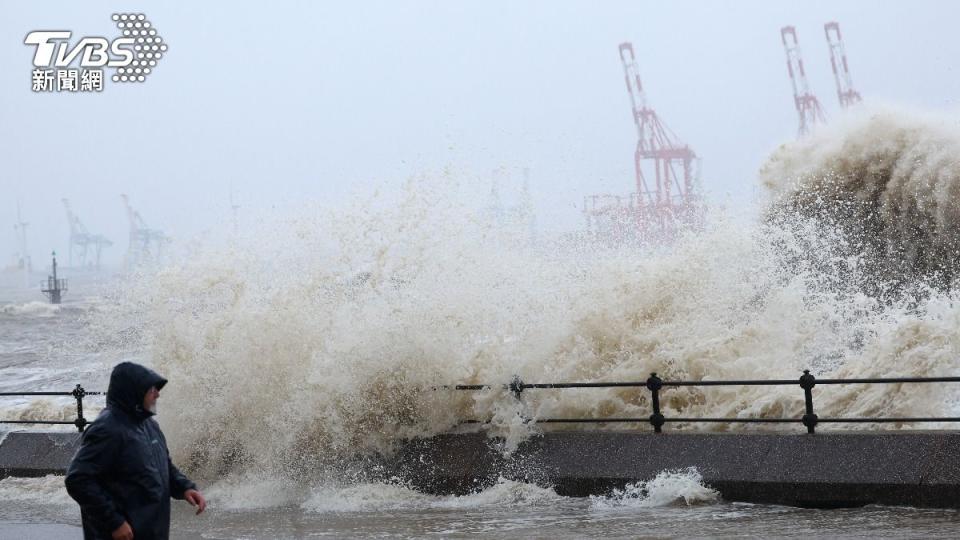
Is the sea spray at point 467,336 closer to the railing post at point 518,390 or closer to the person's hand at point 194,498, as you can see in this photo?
the railing post at point 518,390

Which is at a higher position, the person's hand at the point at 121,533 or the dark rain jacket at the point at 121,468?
the dark rain jacket at the point at 121,468

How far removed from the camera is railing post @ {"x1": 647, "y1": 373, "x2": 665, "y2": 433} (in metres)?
8.48

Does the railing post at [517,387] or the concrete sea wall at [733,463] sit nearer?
the concrete sea wall at [733,463]

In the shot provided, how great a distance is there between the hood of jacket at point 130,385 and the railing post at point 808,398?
5.21 m

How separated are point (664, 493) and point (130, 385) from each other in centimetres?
473

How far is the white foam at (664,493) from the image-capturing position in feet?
25.8

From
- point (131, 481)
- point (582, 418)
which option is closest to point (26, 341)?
point (582, 418)

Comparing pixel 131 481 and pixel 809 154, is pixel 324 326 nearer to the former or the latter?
pixel 131 481

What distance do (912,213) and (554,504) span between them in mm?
8583

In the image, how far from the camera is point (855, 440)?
→ 779 centimetres

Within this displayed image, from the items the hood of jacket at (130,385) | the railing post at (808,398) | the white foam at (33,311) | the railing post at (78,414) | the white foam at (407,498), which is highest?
the white foam at (33,311)

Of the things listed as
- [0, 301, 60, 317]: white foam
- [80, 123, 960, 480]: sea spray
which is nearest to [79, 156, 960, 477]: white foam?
[80, 123, 960, 480]: sea spray

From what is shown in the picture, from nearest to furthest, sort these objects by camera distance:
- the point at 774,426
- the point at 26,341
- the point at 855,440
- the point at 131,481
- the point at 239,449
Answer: the point at 131,481
the point at 855,440
the point at 774,426
the point at 239,449
the point at 26,341

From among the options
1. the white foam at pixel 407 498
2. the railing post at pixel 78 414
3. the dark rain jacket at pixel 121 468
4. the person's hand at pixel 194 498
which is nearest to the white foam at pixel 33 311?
the railing post at pixel 78 414
